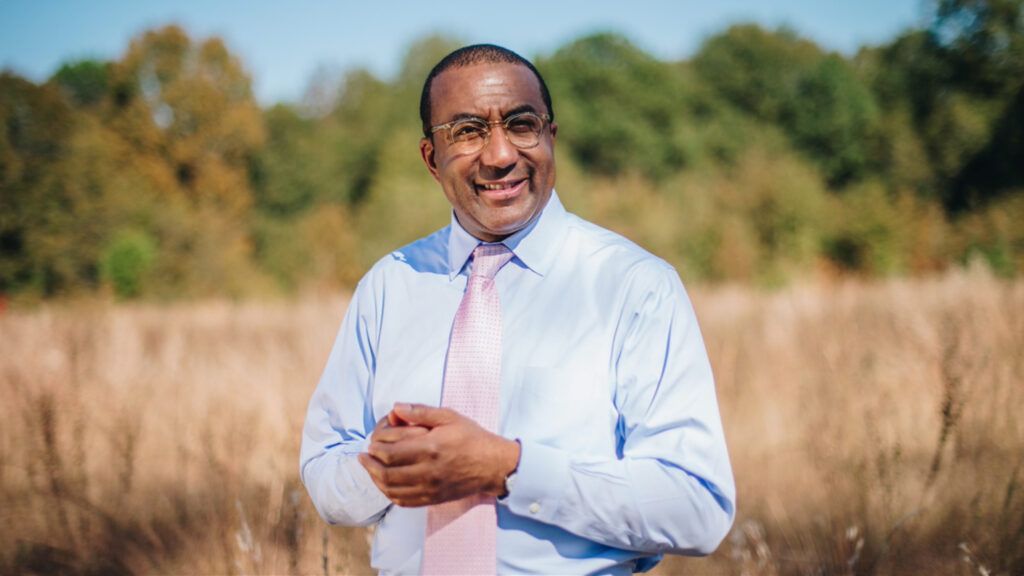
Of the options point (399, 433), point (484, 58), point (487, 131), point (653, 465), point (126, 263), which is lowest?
point (653, 465)

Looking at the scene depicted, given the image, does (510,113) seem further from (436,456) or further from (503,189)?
(436,456)

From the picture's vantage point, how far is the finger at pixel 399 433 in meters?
1.31

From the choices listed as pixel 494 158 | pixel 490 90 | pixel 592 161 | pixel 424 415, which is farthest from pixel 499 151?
pixel 592 161

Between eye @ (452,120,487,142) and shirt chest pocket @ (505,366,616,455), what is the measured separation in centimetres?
55

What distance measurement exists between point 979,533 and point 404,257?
258 cm

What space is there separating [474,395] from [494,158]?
0.51 m

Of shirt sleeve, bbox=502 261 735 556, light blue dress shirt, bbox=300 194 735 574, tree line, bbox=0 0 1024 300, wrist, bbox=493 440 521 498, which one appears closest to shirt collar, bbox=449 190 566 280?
light blue dress shirt, bbox=300 194 735 574

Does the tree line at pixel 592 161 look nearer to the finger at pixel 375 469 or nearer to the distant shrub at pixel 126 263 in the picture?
the distant shrub at pixel 126 263

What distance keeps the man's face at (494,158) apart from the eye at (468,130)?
0.02 meters

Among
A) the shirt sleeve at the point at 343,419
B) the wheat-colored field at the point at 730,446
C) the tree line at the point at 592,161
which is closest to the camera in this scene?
the shirt sleeve at the point at 343,419

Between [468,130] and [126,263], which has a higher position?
[126,263]

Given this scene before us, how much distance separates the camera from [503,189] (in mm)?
1652

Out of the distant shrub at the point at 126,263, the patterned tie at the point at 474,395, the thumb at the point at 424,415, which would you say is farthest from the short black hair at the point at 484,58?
the distant shrub at the point at 126,263

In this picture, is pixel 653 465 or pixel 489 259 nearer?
pixel 653 465
